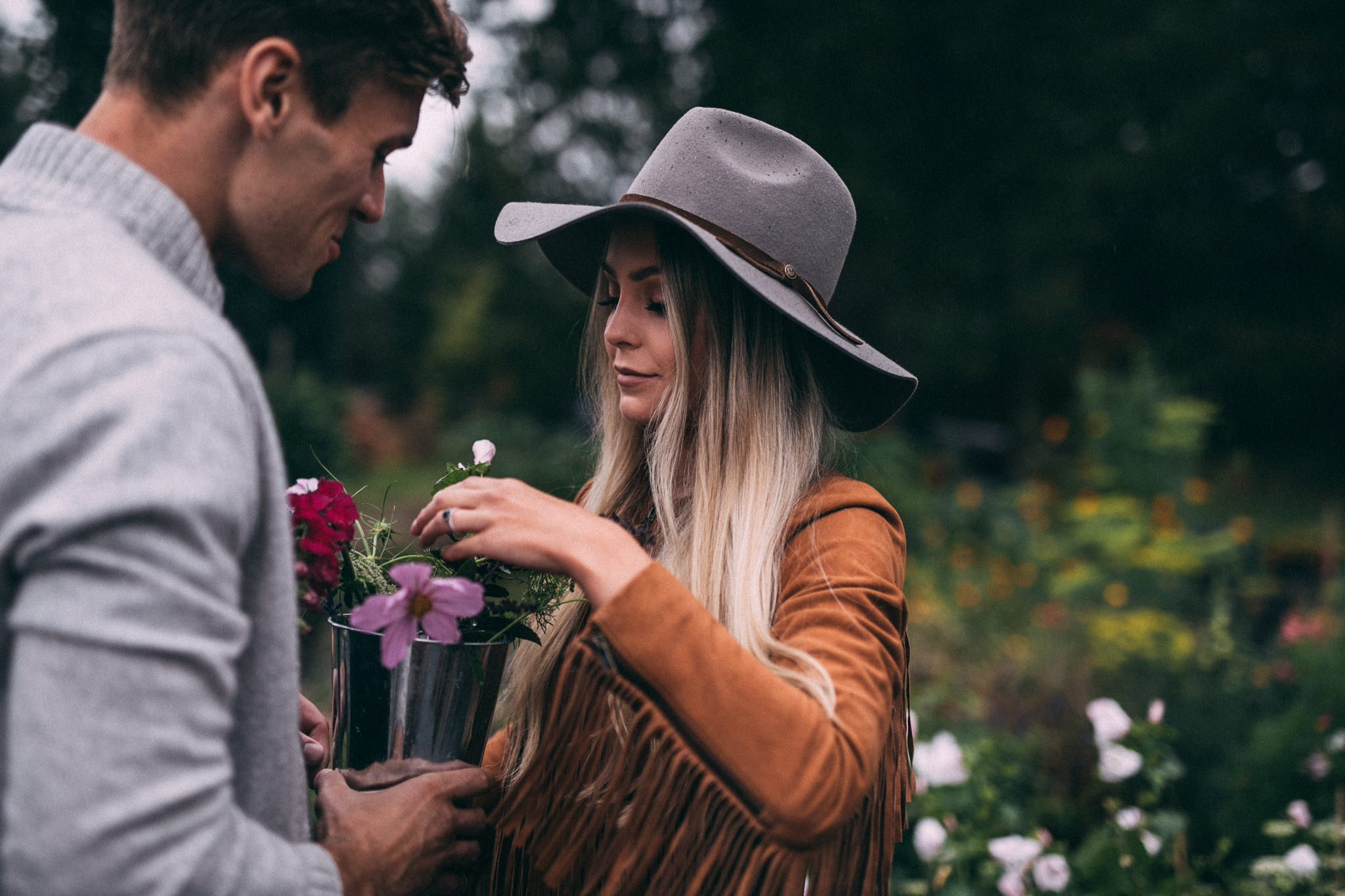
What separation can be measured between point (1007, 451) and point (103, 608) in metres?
11.5

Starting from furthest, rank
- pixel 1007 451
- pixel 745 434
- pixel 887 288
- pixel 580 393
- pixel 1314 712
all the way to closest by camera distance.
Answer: pixel 1007 451, pixel 887 288, pixel 1314 712, pixel 580 393, pixel 745 434

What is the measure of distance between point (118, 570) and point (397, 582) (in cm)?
58

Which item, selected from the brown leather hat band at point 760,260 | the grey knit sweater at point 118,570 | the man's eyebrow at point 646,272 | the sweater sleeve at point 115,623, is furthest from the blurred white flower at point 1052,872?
the sweater sleeve at point 115,623

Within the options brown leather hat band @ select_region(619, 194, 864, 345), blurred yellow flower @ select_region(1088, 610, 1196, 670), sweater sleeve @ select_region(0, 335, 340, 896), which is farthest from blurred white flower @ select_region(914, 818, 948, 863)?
sweater sleeve @ select_region(0, 335, 340, 896)

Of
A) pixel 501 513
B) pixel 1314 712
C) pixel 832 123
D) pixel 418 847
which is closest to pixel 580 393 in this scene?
pixel 501 513

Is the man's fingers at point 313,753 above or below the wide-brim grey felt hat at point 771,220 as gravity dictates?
below

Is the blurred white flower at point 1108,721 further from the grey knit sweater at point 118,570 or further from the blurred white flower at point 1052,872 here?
the grey knit sweater at point 118,570

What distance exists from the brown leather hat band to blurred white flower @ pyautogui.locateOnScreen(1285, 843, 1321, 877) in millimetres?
1835

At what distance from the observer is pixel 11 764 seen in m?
0.74

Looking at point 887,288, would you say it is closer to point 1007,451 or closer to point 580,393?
point 1007,451

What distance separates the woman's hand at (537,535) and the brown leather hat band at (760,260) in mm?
637

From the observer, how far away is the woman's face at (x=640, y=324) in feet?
5.66

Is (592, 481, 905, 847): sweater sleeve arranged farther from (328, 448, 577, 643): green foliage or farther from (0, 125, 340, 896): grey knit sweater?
(0, 125, 340, 896): grey knit sweater

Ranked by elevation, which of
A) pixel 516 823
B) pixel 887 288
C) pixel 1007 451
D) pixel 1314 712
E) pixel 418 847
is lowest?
pixel 1007 451
